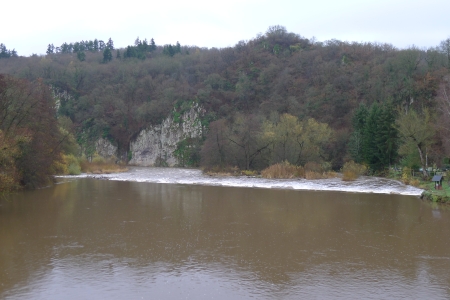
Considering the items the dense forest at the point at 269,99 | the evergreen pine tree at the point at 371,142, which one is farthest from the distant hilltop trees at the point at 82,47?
the evergreen pine tree at the point at 371,142

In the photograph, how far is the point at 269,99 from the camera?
8225cm

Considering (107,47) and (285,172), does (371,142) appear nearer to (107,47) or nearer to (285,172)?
(285,172)

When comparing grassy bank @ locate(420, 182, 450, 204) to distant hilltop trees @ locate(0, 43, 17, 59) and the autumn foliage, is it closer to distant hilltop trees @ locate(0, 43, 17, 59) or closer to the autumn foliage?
the autumn foliage

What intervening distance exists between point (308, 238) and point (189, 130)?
228 feet

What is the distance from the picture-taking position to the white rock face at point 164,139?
8494 cm

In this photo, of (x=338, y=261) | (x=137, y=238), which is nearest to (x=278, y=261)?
(x=338, y=261)

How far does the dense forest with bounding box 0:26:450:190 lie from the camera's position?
42.5 m

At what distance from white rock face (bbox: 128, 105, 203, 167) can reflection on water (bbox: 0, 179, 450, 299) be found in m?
58.7

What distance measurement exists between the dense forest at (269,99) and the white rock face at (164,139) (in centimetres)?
194

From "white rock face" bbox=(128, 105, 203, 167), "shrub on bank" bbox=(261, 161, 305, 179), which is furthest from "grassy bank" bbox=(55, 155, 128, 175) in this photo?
"shrub on bank" bbox=(261, 161, 305, 179)

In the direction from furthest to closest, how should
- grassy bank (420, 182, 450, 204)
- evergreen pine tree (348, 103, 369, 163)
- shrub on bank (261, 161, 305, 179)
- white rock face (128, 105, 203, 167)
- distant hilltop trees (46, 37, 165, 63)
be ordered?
distant hilltop trees (46, 37, 165, 63)
white rock face (128, 105, 203, 167)
evergreen pine tree (348, 103, 369, 163)
shrub on bank (261, 161, 305, 179)
grassy bank (420, 182, 450, 204)

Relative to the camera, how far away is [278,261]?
542 inches

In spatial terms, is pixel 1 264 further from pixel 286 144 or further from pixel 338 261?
pixel 286 144

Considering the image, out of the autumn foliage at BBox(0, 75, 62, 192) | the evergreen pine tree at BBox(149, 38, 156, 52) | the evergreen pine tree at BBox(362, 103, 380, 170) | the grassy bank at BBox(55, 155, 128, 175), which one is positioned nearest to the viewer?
the autumn foliage at BBox(0, 75, 62, 192)
